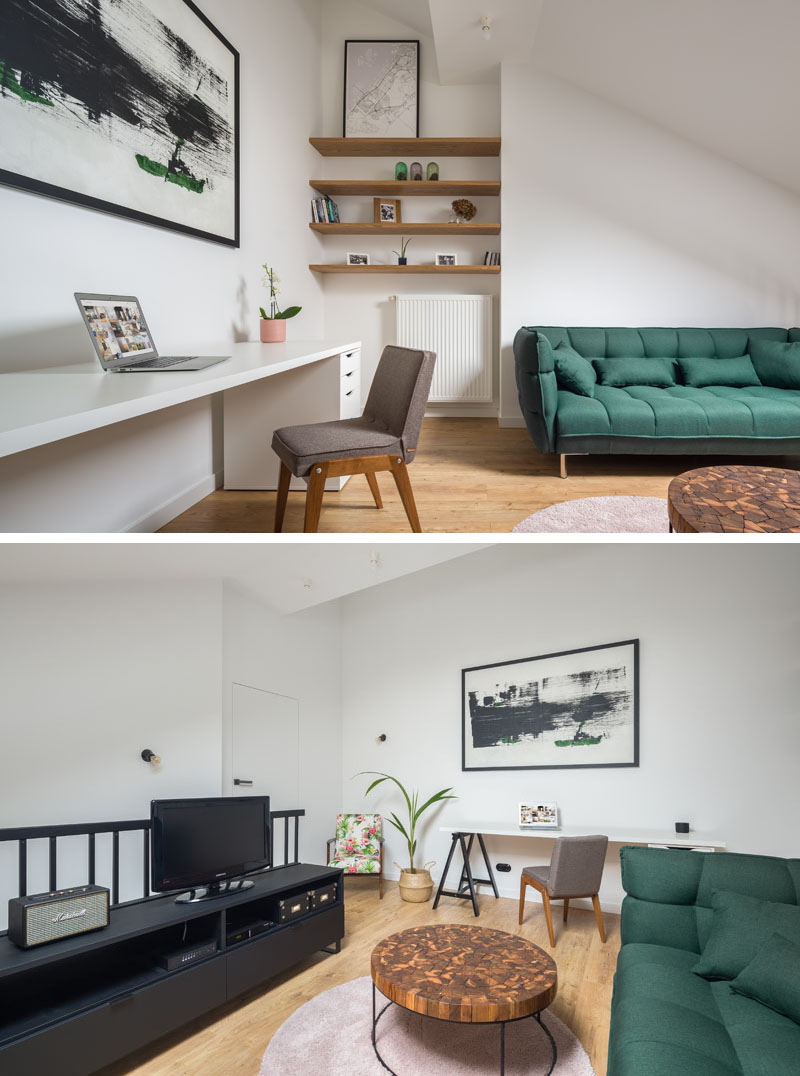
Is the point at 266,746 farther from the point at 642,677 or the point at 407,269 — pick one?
the point at 407,269

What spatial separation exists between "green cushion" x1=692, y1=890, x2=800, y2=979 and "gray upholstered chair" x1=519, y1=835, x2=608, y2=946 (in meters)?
0.36

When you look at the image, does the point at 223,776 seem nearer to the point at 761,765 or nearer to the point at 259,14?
the point at 761,765

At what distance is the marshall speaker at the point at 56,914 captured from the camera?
A: 7.82 ft

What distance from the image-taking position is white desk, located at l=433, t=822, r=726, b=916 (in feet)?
7.67

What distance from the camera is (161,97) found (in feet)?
10.7

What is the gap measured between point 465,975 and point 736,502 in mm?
1476

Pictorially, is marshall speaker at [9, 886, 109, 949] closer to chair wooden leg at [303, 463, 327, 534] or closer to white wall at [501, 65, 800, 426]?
chair wooden leg at [303, 463, 327, 534]

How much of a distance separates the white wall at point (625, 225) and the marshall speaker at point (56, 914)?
447cm

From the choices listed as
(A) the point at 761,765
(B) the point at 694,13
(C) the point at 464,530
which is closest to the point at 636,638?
(A) the point at 761,765

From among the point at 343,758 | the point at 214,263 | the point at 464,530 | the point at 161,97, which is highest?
the point at 161,97

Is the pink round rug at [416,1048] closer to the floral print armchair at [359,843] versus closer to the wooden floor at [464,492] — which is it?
the floral print armchair at [359,843]

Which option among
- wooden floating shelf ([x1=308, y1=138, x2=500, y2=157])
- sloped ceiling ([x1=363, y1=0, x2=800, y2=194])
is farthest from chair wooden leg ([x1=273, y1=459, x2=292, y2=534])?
wooden floating shelf ([x1=308, y1=138, x2=500, y2=157])

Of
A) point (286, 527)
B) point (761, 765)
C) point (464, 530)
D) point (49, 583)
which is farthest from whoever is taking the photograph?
point (286, 527)

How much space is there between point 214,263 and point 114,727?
2444 mm
